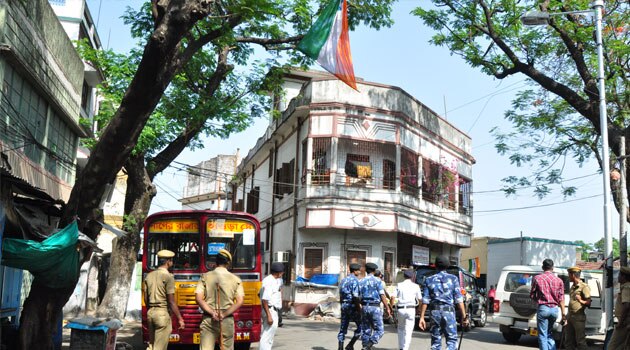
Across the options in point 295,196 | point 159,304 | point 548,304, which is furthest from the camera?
point 295,196

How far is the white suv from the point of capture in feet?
47.2

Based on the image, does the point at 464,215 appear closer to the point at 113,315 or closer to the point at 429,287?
the point at 113,315

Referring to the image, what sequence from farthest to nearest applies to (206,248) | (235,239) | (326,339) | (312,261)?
(312,261) < (326,339) < (235,239) < (206,248)

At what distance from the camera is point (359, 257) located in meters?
25.2

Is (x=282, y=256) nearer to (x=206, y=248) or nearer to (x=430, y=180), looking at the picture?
(x=430, y=180)

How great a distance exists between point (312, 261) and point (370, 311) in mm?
14439

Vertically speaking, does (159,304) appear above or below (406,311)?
above

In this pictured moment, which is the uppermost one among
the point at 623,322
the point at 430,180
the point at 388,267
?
the point at 430,180

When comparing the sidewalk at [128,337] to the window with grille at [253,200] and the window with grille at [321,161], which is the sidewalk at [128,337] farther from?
the window with grille at [253,200]

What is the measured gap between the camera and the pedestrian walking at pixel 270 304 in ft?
31.3

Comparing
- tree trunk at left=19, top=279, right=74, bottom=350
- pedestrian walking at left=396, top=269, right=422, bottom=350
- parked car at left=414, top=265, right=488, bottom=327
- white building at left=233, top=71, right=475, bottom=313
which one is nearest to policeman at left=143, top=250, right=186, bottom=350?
tree trunk at left=19, top=279, right=74, bottom=350

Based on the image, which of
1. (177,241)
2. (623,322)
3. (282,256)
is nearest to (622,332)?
(623,322)

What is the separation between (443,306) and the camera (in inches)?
370

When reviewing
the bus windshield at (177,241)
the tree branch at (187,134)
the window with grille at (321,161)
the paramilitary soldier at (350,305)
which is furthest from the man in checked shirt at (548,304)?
the window with grille at (321,161)
